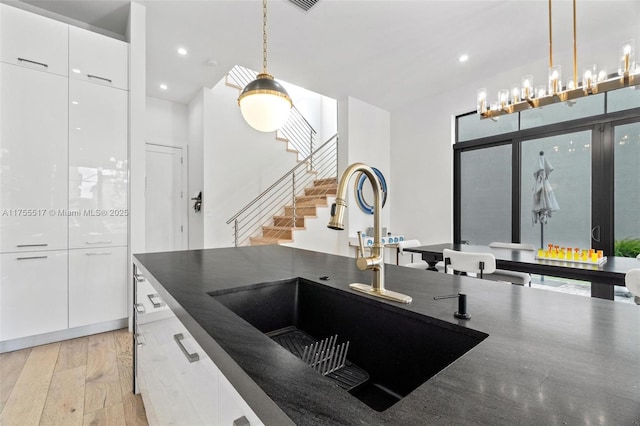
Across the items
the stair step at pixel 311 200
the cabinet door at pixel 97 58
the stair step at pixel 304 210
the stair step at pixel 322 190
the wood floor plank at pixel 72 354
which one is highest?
the cabinet door at pixel 97 58

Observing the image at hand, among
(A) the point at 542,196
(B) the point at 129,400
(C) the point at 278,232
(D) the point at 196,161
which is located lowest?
(B) the point at 129,400

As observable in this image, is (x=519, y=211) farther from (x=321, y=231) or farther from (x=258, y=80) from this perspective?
(x=258, y=80)

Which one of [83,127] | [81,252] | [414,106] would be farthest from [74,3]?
[414,106]

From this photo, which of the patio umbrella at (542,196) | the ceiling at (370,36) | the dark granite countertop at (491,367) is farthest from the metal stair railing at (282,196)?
the dark granite countertop at (491,367)

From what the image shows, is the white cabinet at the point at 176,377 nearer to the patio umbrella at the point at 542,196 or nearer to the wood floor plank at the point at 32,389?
the wood floor plank at the point at 32,389

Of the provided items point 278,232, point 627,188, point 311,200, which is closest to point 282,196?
point 311,200

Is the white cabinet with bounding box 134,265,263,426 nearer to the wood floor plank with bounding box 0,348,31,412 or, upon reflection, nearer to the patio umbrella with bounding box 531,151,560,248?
the wood floor plank with bounding box 0,348,31,412

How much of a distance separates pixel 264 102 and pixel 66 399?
2.13 m

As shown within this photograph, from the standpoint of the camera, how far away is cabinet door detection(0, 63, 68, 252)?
2402mm

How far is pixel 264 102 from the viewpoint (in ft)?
5.78

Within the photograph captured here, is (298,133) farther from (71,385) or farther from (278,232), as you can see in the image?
(71,385)

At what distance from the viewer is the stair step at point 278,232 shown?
4.55 meters

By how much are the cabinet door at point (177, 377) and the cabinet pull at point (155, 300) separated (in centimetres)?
7

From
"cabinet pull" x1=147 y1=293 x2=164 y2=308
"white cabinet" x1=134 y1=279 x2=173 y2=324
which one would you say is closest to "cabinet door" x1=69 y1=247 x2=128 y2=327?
"white cabinet" x1=134 y1=279 x2=173 y2=324
